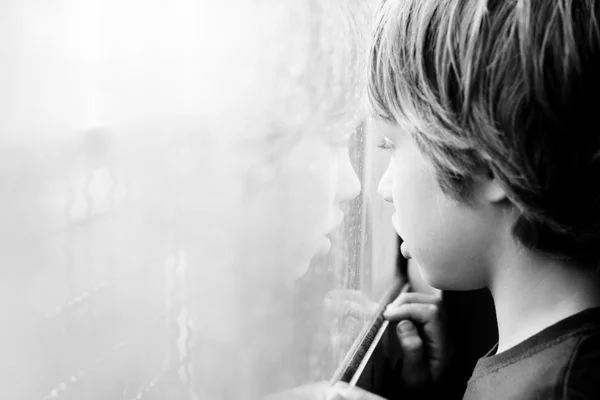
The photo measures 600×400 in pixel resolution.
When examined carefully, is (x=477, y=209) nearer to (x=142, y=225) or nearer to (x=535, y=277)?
(x=535, y=277)

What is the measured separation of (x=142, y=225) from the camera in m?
0.42

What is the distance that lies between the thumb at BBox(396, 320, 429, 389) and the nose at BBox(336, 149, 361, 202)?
334 millimetres

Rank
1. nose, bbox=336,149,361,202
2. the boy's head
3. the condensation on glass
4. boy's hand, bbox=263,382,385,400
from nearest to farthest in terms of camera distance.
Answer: the condensation on glass → the boy's head → boy's hand, bbox=263,382,385,400 → nose, bbox=336,149,361,202

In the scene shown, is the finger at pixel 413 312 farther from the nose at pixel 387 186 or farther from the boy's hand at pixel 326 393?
the nose at pixel 387 186

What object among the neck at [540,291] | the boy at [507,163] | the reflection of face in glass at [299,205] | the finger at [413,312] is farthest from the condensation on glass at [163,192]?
the finger at [413,312]

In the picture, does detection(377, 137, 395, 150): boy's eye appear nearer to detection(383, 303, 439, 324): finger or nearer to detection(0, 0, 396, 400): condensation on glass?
detection(0, 0, 396, 400): condensation on glass

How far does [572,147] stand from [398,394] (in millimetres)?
684

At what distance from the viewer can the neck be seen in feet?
1.88

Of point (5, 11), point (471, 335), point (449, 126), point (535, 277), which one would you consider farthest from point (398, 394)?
point (5, 11)

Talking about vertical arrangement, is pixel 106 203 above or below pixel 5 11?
below

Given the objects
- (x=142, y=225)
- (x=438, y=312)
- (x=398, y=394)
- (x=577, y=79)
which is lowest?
(x=398, y=394)

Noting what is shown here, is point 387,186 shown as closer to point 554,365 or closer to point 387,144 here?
point 387,144

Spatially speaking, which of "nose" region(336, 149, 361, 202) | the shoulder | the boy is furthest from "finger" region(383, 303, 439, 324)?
the shoulder

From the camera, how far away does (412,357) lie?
107 cm
